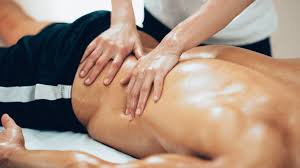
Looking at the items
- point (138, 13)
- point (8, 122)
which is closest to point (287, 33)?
point (138, 13)

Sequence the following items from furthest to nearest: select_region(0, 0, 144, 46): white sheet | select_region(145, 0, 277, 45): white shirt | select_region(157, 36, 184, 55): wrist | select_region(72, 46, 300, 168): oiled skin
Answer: select_region(0, 0, 144, 46): white sheet → select_region(145, 0, 277, 45): white shirt → select_region(157, 36, 184, 55): wrist → select_region(72, 46, 300, 168): oiled skin

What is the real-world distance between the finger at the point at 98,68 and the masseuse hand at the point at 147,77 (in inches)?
4.1

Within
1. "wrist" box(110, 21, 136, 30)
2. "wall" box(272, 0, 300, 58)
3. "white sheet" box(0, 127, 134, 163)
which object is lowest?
"wall" box(272, 0, 300, 58)

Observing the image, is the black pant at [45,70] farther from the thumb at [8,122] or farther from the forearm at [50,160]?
the forearm at [50,160]

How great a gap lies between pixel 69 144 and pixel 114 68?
24 centimetres

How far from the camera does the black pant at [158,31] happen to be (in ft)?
4.71

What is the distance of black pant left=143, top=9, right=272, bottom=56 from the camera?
4.71ft

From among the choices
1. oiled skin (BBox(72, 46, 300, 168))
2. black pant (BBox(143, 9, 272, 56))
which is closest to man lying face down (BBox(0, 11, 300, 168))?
oiled skin (BBox(72, 46, 300, 168))

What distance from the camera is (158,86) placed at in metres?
1.03

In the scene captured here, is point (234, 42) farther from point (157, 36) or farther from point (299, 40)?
point (299, 40)

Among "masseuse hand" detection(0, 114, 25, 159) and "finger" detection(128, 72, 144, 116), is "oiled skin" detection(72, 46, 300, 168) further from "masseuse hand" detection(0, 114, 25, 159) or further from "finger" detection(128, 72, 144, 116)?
"masseuse hand" detection(0, 114, 25, 159)

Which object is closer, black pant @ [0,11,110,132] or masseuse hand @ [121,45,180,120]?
masseuse hand @ [121,45,180,120]

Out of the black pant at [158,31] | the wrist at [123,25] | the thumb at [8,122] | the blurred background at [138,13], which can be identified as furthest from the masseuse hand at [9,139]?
the blurred background at [138,13]

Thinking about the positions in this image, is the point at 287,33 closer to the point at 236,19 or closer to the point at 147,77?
the point at 236,19
